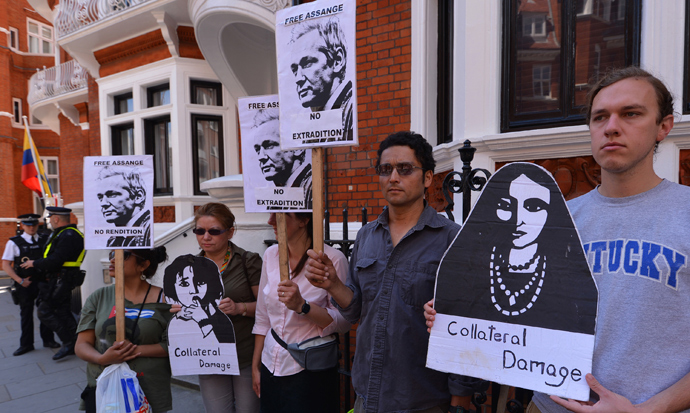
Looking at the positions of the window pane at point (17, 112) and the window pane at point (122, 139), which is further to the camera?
the window pane at point (17, 112)

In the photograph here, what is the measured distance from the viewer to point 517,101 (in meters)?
3.71

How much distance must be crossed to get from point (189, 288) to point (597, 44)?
382 centimetres

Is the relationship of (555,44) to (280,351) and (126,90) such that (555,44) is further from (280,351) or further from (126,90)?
(126,90)

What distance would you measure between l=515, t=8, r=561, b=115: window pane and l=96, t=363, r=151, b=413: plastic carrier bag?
148 inches

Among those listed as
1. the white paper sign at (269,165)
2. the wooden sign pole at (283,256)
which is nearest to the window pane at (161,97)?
the white paper sign at (269,165)

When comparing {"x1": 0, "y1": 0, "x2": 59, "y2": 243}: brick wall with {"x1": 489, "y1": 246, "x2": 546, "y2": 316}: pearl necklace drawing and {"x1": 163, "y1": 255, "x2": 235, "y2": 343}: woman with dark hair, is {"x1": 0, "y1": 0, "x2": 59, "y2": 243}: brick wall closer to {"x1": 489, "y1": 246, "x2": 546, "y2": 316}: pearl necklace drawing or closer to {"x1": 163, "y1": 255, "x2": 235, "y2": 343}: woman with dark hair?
{"x1": 163, "y1": 255, "x2": 235, "y2": 343}: woman with dark hair

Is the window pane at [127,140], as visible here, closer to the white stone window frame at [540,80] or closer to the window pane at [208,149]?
the window pane at [208,149]

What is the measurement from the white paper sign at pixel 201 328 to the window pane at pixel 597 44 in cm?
336

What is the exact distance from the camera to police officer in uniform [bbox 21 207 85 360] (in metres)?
6.23

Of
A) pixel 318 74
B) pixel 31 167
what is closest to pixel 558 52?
pixel 318 74

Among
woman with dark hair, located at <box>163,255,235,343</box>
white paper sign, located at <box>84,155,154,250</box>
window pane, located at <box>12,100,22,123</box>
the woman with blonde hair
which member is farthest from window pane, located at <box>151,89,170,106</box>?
window pane, located at <box>12,100,22,123</box>

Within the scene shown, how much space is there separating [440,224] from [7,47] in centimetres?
2625

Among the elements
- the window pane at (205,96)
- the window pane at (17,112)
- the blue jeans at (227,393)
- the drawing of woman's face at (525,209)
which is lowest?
the blue jeans at (227,393)

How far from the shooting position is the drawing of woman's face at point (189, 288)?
2.77m
